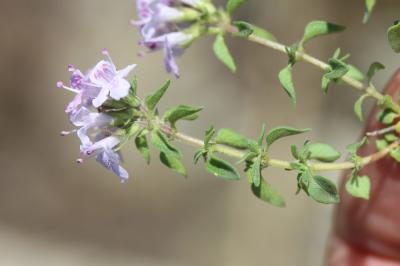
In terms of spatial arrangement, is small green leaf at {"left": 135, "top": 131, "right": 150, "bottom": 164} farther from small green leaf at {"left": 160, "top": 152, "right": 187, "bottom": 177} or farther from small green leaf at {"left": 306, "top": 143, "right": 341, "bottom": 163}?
small green leaf at {"left": 306, "top": 143, "right": 341, "bottom": 163}

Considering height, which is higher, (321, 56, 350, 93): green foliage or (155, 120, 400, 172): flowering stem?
(321, 56, 350, 93): green foliage

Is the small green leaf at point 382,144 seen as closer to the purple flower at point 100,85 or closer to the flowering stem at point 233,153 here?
Answer: the flowering stem at point 233,153

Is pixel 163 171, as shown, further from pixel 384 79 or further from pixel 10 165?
pixel 384 79

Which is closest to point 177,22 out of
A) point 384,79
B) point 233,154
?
point 233,154

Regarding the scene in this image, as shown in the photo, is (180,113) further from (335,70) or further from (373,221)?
(373,221)

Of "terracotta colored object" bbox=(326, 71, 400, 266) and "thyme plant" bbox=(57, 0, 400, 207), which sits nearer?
"thyme plant" bbox=(57, 0, 400, 207)

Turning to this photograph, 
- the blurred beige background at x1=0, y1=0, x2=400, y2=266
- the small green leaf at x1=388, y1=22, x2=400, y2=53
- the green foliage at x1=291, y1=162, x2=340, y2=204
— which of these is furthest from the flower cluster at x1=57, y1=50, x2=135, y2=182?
the blurred beige background at x1=0, y1=0, x2=400, y2=266
